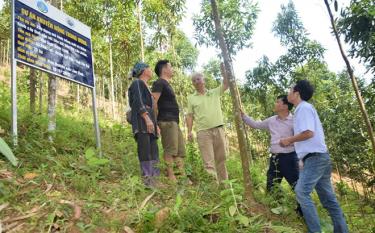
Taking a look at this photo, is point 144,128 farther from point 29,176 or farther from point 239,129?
point 29,176

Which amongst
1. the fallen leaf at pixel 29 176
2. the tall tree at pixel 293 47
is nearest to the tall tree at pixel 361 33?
the tall tree at pixel 293 47

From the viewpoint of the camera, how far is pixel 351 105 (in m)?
13.2

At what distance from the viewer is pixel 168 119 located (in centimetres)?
452

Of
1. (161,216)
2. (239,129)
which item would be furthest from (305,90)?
(161,216)

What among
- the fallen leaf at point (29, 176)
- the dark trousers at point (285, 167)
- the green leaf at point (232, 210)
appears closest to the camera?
the green leaf at point (232, 210)

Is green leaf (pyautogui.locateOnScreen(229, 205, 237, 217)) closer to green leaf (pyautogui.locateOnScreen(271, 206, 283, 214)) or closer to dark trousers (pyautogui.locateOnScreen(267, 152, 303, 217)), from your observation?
green leaf (pyautogui.locateOnScreen(271, 206, 283, 214))

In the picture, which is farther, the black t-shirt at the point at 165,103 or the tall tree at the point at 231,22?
the tall tree at the point at 231,22

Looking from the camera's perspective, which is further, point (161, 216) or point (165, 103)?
point (165, 103)

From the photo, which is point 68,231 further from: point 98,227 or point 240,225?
point 240,225

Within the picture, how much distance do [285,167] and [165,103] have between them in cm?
179

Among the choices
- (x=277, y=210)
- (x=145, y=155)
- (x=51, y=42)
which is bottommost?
(x=277, y=210)

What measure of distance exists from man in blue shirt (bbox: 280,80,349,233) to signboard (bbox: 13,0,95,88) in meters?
3.08

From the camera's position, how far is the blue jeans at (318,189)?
3535 millimetres

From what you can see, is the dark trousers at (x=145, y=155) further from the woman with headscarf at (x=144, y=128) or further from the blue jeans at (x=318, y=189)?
the blue jeans at (x=318, y=189)
